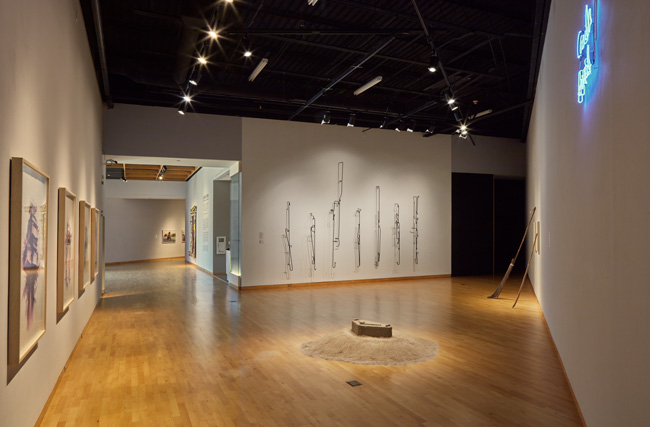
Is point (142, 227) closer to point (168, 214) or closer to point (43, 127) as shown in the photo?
point (168, 214)

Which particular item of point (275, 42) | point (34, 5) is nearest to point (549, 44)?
point (275, 42)

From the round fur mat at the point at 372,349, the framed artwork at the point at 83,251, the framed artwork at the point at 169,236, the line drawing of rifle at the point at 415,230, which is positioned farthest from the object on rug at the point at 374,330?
the framed artwork at the point at 169,236

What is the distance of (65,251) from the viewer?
4.74 m

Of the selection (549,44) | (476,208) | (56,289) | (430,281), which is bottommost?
(430,281)

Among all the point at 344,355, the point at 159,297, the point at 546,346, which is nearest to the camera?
the point at 344,355

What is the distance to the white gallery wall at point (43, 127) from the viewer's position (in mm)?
2639

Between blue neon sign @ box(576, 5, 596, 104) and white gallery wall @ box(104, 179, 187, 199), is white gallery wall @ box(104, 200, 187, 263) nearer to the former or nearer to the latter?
white gallery wall @ box(104, 179, 187, 199)

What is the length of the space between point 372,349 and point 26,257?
398 cm

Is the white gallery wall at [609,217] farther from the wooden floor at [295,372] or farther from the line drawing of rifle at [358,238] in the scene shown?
the line drawing of rifle at [358,238]

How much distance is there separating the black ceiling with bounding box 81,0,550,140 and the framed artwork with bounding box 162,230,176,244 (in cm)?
1145

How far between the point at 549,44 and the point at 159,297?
9.13 m

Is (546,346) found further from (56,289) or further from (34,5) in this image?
(34,5)

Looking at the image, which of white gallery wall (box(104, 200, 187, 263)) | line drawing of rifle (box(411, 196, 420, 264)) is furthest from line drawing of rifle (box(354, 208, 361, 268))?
white gallery wall (box(104, 200, 187, 263))

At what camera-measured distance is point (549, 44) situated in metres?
6.54
